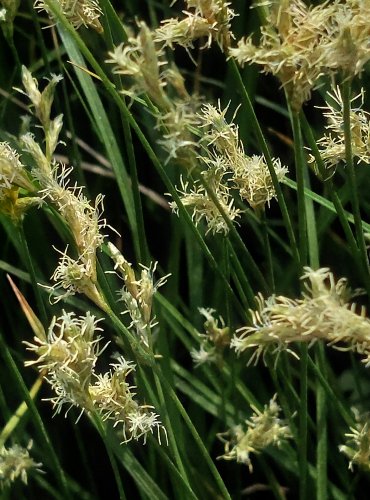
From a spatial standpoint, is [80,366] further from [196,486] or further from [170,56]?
[170,56]

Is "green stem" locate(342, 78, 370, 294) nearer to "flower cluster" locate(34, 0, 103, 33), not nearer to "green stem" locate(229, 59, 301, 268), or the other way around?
"green stem" locate(229, 59, 301, 268)

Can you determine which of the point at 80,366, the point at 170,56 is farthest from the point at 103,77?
the point at 170,56

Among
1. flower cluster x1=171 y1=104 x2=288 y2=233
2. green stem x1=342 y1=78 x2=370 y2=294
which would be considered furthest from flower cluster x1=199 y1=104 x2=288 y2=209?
green stem x1=342 y1=78 x2=370 y2=294

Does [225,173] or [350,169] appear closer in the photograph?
[350,169]

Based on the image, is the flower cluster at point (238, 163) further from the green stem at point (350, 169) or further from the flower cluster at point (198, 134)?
the green stem at point (350, 169)

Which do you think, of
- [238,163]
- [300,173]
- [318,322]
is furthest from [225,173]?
[318,322]

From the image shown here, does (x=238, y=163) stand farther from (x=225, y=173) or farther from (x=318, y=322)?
(x=318, y=322)

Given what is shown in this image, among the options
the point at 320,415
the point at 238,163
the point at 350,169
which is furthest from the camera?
the point at 320,415

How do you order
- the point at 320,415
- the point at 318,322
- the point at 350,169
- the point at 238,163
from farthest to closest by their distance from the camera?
the point at 320,415 < the point at 238,163 < the point at 350,169 < the point at 318,322
